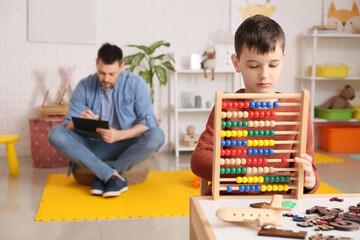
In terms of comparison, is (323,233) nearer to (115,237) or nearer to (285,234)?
(285,234)

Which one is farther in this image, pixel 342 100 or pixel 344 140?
pixel 342 100

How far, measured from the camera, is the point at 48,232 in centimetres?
273

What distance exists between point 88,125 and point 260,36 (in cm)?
244

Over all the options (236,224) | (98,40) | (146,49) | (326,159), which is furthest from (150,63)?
(236,224)

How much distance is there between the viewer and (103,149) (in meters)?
4.03

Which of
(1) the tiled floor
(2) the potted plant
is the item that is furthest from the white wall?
(1) the tiled floor

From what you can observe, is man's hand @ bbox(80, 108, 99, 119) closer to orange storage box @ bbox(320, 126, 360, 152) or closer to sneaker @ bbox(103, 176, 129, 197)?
sneaker @ bbox(103, 176, 129, 197)

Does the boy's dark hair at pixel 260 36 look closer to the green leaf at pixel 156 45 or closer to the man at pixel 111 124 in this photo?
the man at pixel 111 124

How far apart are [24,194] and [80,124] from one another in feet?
2.24

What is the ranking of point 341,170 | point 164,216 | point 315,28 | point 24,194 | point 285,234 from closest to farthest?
point 285,234 → point 164,216 → point 24,194 → point 341,170 → point 315,28

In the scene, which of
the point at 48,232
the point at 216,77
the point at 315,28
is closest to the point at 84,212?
the point at 48,232

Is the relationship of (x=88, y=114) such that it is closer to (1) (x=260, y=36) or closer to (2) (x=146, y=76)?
(2) (x=146, y=76)

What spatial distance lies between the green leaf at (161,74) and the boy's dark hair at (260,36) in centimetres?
366

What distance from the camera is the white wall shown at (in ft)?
17.2
